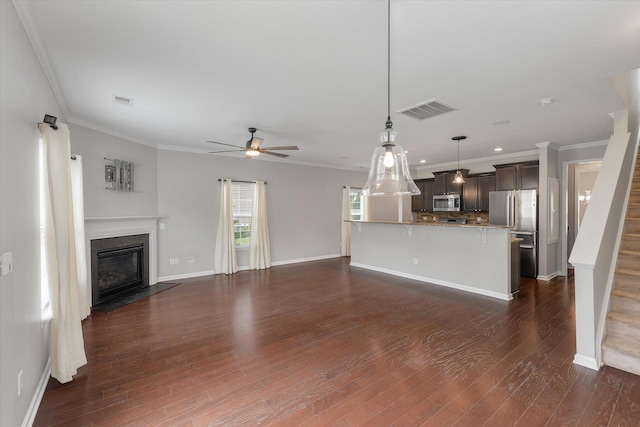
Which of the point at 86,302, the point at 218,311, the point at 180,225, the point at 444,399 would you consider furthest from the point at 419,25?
the point at 180,225

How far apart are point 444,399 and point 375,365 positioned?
0.64 metres

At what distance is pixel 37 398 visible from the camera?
215cm

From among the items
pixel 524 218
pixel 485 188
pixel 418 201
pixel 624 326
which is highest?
pixel 485 188

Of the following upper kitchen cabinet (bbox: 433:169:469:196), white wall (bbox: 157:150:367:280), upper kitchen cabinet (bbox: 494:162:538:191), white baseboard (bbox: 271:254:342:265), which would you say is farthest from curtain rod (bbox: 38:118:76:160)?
upper kitchen cabinet (bbox: 433:169:469:196)

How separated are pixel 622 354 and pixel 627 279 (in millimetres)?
907

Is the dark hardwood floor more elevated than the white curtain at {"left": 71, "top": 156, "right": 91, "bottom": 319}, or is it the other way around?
the white curtain at {"left": 71, "top": 156, "right": 91, "bottom": 319}

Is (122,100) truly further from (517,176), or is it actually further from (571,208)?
(571,208)

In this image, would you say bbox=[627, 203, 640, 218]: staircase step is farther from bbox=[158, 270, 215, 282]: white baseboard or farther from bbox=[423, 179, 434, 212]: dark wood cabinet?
bbox=[158, 270, 215, 282]: white baseboard

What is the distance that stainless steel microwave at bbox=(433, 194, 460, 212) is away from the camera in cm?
754

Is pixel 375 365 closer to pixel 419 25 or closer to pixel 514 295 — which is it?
pixel 419 25

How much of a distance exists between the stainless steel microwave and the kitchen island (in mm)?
2196

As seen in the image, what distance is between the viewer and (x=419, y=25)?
1.96 metres

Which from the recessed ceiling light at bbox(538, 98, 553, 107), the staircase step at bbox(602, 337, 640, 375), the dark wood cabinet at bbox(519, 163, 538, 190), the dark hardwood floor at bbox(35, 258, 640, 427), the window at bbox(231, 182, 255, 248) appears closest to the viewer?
the dark hardwood floor at bbox(35, 258, 640, 427)

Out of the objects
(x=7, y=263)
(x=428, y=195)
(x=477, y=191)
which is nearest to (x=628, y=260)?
(x=477, y=191)
